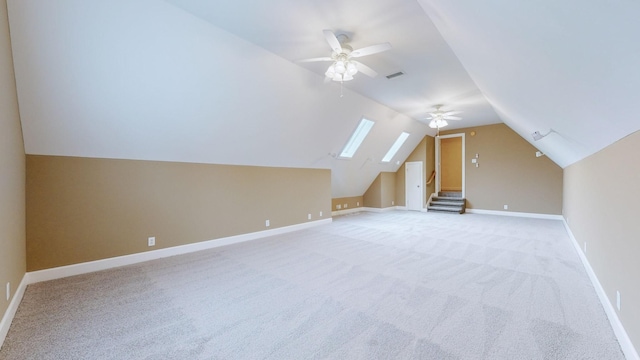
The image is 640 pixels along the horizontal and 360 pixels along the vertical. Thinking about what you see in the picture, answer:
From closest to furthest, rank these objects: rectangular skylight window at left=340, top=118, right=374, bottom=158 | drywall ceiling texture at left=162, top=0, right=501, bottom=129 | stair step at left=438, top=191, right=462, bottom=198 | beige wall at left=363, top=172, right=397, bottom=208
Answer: drywall ceiling texture at left=162, top=0, right=501, bottom=129, rectangular skylight window at left=340, top=118, right=374, bottom=158, beige wall at left=363, top=172, right=397, bottom=208, stair step at left=438, top=191, right=462, bottom=198

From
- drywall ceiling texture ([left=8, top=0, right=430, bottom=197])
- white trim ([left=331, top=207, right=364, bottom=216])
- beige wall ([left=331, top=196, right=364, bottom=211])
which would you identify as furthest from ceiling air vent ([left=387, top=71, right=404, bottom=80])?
white trim ([left=331, top=207, right=364, bottom=216])

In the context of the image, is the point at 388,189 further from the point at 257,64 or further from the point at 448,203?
the point at 257,64

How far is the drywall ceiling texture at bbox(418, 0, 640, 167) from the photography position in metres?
1.12

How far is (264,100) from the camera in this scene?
4.15 metres

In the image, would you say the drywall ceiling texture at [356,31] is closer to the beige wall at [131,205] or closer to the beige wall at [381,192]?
the beige wall at [131,205]

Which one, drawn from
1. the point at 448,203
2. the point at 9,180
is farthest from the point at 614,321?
the point at 448,203

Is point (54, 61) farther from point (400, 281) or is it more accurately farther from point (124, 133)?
point (400, 281)

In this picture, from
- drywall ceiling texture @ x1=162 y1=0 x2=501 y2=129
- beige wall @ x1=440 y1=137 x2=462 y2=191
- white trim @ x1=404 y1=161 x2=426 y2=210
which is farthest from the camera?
beige wall @ x1=440 y1=137 x2=462 y2=191

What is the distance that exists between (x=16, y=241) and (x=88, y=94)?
1693mm

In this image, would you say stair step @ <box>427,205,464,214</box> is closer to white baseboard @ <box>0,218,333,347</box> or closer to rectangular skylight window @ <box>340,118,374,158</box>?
rectangular skylight window @ <box>340,118,374,158</box>

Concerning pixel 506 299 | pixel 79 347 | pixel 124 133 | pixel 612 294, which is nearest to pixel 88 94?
pixel 124 133

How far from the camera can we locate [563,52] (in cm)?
156

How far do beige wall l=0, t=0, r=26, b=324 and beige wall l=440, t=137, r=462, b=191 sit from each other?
11.4 metres

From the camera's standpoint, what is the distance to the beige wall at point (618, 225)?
1778 millimetres
